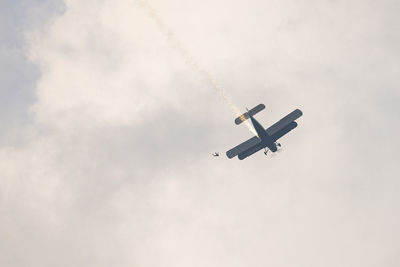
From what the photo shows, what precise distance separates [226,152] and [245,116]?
10868mm

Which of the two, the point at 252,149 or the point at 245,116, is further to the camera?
the point at 252,149

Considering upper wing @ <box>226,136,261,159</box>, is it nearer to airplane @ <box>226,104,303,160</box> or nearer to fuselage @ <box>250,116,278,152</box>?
airplane @ <box>226,104,303,160</box>

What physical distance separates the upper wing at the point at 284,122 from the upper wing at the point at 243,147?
2798 mm

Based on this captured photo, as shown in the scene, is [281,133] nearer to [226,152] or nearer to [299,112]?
[299,112]

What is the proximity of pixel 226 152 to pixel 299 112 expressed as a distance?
14.6 meters

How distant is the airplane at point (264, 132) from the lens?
90688mm

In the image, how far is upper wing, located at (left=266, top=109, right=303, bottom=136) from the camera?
308ft

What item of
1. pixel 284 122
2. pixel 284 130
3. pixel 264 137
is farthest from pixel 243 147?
pixel 284 122

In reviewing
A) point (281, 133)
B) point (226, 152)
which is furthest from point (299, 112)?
point (226, 152)

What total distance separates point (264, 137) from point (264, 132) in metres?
1.04

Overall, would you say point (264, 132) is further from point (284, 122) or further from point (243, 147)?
point (243, 147)

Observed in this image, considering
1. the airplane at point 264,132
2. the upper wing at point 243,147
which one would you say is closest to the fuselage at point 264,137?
the airplane at point 264,132

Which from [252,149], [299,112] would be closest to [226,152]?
[252,149]

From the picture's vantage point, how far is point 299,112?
94.4m
